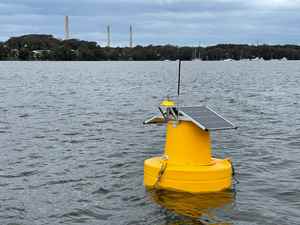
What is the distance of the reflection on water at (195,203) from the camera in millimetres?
10648

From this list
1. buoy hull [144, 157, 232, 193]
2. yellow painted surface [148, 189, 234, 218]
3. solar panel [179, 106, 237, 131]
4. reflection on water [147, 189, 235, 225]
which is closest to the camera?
reflection on water [147, 189, 235, 225]

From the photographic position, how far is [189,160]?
1159cm

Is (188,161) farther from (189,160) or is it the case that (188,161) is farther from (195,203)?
(195,203)

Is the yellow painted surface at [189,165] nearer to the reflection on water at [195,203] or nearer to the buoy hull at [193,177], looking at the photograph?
the buoy hull at [193,177]

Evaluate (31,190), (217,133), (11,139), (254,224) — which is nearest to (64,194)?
(31,190)

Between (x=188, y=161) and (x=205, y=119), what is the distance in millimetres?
902

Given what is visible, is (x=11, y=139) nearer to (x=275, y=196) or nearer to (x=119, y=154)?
(x=119, y=154)

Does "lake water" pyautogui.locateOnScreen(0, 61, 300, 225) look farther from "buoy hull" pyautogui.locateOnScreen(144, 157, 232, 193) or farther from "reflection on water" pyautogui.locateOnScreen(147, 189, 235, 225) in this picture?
"buoy hull" pyautogui.locateOnScreen(144, 157, 232, 193)

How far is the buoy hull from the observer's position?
449 inches

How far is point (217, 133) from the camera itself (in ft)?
69.7

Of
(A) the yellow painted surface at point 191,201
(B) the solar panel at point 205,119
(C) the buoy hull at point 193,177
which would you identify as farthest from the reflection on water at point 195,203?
(B) the solar panel at point 205,119

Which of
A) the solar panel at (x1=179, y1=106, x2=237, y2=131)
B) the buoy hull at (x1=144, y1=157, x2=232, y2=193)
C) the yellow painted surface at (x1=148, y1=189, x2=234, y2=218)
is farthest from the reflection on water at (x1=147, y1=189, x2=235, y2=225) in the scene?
the solar panel at (x1=179, y1=106, x2=237, y2=131)

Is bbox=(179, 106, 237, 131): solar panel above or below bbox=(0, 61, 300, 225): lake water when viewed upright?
above

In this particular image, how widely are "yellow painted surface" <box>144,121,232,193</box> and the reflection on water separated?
0.12 m
